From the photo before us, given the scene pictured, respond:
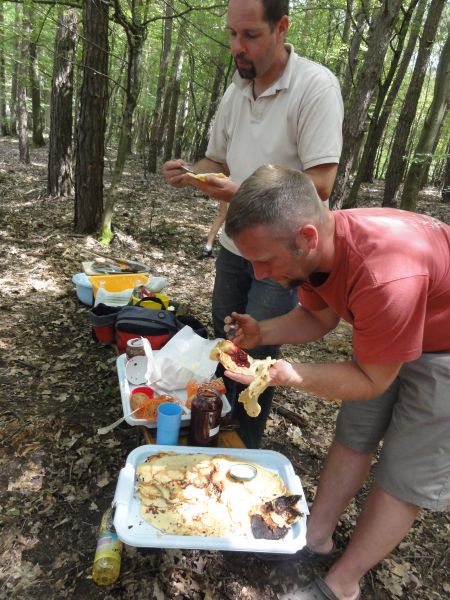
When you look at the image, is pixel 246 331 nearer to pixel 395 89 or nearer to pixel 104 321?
pixel 104 321

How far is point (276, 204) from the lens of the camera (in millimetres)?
1479

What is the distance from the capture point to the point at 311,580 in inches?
87.0

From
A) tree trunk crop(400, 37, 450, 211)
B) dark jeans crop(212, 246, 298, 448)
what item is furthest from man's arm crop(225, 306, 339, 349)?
tree trunk crop(400, 37, 450, 211)

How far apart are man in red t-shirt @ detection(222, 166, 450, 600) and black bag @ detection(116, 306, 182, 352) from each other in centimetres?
121

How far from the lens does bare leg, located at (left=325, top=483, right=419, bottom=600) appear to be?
1925 millimetres

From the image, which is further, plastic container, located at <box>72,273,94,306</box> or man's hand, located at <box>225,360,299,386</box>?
plastic container, located at <box>72,273,94,306</box>

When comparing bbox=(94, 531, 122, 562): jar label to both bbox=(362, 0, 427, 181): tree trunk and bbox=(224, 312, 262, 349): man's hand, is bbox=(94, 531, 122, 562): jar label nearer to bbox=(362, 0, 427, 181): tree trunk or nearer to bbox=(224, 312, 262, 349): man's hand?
bbox=(224, 312, 262, 349): man's hand

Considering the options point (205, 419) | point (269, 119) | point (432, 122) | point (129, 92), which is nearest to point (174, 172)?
point (269, 119)

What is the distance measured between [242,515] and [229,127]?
2169 mm

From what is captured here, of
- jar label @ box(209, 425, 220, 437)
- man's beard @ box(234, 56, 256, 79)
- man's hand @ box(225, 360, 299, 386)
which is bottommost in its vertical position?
jar label @ box(209, 425, 220, 437)

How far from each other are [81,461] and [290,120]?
2488mm

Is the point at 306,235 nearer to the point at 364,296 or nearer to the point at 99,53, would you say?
the point at 364,296

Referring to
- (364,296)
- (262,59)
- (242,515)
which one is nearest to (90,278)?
(262,59)

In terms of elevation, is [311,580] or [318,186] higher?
[318,186]
